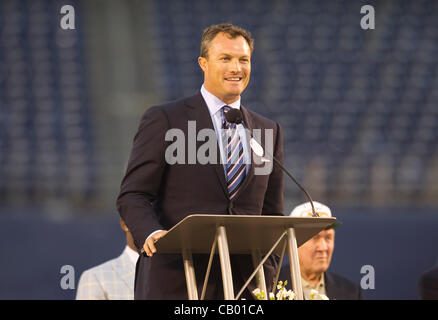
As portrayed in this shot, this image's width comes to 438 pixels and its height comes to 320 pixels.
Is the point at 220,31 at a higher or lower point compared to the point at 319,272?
higher

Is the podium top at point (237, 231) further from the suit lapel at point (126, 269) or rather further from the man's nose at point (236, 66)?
the suit lapel at point (126, 269)

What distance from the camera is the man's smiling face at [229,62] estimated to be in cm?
235

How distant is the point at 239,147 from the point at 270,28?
706cm

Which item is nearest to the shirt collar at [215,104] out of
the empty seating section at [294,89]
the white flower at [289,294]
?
the white flower at [289,294]

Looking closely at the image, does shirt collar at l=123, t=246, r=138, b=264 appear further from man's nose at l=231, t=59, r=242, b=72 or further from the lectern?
man's nose at l=231, t=59, r=242, b=72

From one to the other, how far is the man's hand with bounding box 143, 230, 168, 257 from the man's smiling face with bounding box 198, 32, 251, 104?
0.50m

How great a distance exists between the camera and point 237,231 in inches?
82.6

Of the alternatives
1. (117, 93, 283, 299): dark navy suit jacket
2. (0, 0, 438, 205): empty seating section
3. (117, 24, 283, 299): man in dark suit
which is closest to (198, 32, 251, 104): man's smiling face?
(117, 24, 283, 299): man in dark suit

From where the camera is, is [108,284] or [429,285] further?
[429,285]

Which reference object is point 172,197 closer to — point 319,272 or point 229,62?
point 229,62

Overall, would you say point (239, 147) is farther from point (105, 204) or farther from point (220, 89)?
point (105, 204)

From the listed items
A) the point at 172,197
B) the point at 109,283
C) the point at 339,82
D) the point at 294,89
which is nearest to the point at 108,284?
the point at 109,283

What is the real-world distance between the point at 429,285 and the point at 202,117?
6.66ft

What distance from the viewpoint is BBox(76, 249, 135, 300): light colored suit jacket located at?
3604mm
